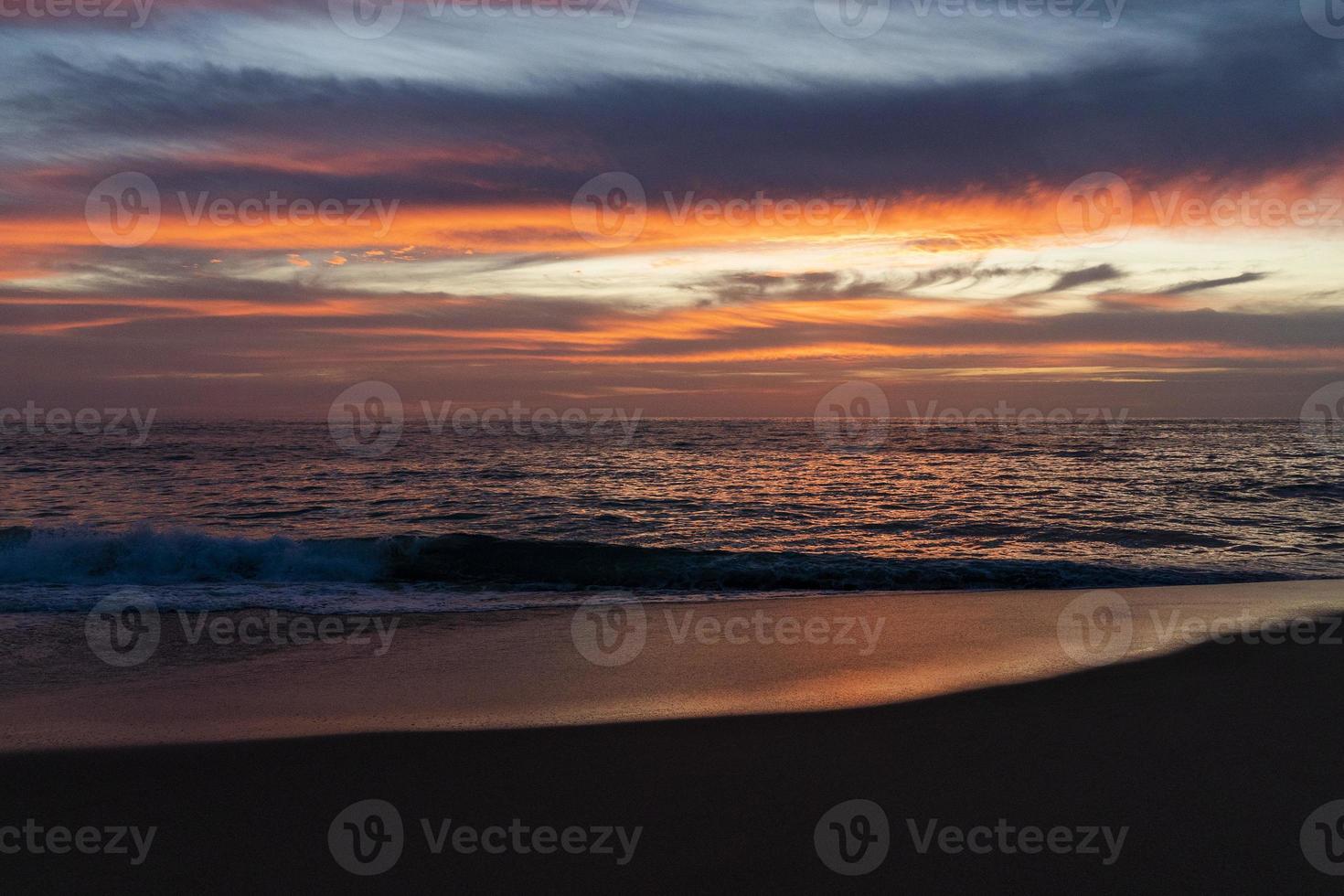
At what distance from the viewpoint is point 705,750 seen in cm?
569

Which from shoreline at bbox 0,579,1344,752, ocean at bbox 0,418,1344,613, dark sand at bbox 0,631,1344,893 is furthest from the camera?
ocean at bbox 0,418,1344,613

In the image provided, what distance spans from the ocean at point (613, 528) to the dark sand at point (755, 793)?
6.15 m

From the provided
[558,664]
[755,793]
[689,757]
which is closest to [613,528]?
[558,664]

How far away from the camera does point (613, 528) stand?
19.9m

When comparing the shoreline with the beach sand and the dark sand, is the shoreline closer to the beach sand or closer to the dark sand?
the beach sand

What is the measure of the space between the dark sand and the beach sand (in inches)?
0.8

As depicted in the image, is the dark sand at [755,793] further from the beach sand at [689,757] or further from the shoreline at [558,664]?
the shoreline at [558,664]

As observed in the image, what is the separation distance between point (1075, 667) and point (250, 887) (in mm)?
6770

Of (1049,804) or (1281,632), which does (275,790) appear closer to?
(1049,804)

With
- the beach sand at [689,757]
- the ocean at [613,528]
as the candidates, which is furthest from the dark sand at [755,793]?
the ocean at [613,528]

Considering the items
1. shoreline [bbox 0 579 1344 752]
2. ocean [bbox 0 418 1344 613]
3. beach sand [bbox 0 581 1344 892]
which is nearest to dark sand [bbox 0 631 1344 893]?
beach sand [bbox 0 581 1344 892]

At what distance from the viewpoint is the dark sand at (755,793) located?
4133 millimetres

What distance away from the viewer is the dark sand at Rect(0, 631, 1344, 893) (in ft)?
13.6

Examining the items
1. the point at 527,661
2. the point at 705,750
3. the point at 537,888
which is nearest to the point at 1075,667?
the point at 705,750
